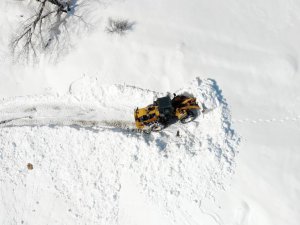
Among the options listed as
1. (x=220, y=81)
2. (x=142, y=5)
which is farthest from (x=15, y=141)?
(x=220, y=81)

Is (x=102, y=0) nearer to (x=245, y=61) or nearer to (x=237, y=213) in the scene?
(x=245, y=61)

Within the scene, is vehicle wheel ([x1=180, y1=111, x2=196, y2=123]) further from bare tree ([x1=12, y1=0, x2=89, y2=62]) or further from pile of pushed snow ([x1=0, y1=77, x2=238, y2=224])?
bare tree ([x1=12, y1=0, x2=89, y2=62])

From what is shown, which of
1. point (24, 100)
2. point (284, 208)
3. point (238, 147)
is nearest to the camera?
point (284, 208)

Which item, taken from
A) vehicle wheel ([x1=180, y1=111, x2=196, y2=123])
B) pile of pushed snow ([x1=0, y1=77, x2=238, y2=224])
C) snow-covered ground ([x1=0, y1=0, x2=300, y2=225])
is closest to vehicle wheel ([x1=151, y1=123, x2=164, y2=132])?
pile of pushed snow ([x1=0, y1=77, x2=238, y2=224])

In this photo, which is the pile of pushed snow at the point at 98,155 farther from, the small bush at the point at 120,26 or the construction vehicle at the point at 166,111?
the small bush at the point at 120,26

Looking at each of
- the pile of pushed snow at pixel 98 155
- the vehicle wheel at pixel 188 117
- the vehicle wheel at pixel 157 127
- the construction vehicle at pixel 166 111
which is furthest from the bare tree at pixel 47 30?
the vehicle wheel at pixel 188 117

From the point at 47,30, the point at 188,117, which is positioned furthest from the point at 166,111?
the point at 47,30
